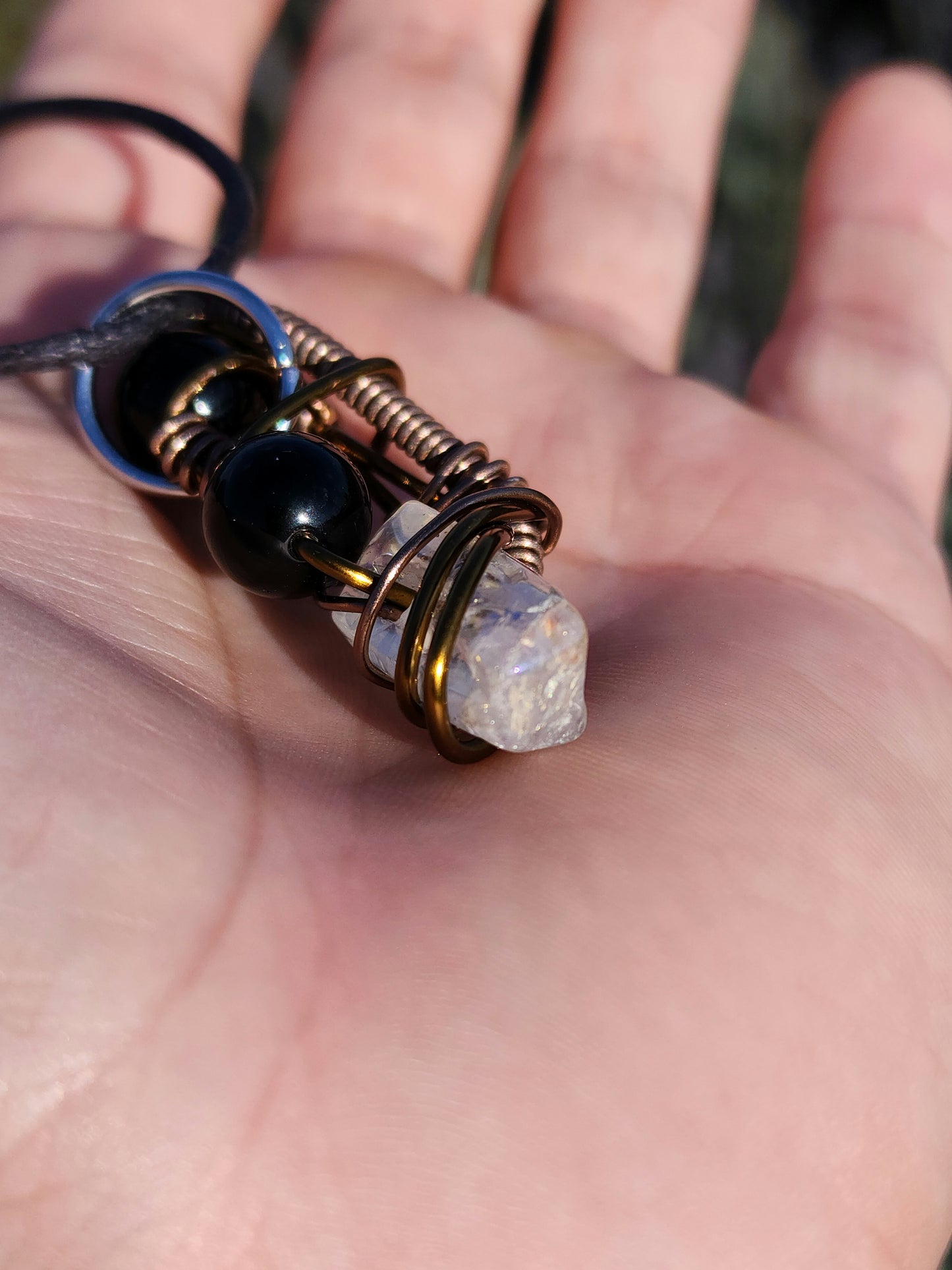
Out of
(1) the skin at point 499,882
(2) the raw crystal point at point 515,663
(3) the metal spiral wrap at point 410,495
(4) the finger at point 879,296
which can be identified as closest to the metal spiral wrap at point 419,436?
(3) the metal spiral wrap at point 410,495

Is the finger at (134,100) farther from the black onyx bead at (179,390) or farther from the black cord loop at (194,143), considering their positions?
the black onyx bead at (179,390)

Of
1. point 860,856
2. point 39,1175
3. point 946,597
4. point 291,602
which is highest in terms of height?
point 946,597

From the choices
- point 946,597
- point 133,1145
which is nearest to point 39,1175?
point 133,1145

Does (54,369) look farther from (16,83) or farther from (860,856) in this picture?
(16,83)

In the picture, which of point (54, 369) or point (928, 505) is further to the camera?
point (928, 505)

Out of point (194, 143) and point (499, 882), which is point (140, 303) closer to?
point (194, 143)

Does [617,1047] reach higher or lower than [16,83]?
lower

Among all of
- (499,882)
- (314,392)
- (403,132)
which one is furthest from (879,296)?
(499,882)
